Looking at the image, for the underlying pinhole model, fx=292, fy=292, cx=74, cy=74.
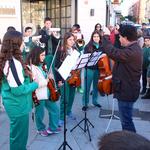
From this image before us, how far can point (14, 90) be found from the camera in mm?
3170

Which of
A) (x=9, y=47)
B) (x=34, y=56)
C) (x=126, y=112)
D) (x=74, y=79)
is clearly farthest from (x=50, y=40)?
(x=9, y=47)

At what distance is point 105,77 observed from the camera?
4.97 m

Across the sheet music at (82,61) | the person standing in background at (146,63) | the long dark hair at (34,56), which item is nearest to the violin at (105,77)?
the sheet music at (82,61)

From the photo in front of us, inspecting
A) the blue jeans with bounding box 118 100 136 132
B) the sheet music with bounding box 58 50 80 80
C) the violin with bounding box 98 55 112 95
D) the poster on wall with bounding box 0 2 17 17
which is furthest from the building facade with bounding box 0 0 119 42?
the blue jeans with bounding box 118 100 136 132

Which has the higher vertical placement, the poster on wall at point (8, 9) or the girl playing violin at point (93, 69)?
the poster on wall at point (8, 9)

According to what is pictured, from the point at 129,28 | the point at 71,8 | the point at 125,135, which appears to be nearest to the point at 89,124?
the point at 129,28

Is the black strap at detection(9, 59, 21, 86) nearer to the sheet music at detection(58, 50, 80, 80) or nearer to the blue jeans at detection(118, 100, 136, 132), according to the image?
the sheet music at detection(58, 50, 80, 80)

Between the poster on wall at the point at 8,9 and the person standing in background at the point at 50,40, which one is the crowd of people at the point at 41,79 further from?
the poster on wall at the point at 8,9

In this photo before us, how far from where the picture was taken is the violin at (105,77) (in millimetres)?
4688

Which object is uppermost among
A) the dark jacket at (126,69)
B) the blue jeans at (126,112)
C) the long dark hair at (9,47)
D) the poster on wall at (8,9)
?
the poster on wall at (8,9)

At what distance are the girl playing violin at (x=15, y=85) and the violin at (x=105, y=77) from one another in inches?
64.4

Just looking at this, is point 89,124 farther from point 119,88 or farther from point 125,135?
point 125,135

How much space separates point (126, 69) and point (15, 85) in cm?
141

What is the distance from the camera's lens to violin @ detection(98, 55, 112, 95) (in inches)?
185
